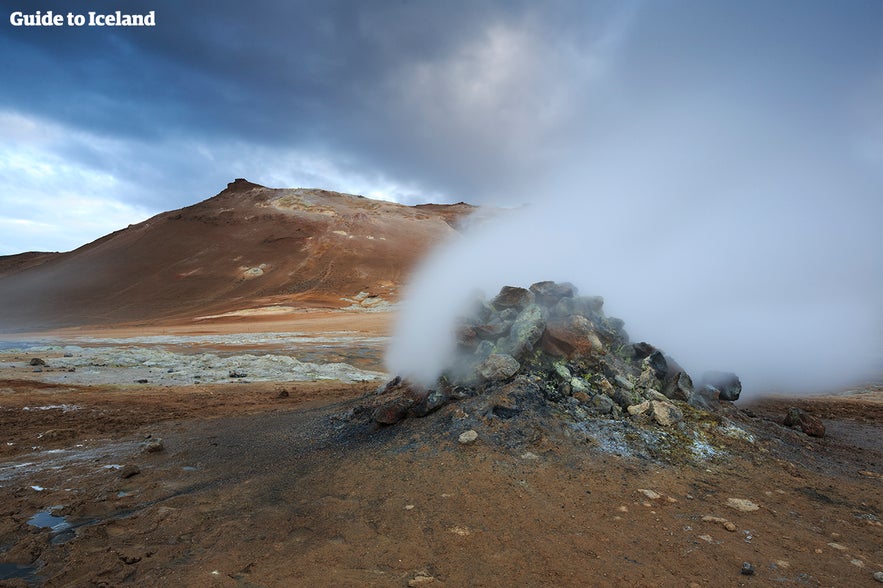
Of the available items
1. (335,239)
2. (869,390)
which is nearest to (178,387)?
(869,390)

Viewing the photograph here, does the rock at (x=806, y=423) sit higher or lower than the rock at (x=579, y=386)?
lower

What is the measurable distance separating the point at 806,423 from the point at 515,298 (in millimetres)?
4834

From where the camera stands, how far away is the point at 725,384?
28.7 ft

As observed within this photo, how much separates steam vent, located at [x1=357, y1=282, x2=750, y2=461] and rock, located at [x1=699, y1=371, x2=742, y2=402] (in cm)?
69

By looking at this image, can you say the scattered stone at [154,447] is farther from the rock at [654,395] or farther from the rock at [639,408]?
the rock at [654,395]

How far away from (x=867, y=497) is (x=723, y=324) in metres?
7.62

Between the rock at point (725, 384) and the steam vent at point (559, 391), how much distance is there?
2.28 feet

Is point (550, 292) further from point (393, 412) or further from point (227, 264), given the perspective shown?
point (227, 264)

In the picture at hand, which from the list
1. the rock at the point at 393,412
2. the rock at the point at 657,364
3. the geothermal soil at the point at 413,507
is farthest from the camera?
the rock at the point at 657,364

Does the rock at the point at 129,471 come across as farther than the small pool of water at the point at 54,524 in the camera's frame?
Yes

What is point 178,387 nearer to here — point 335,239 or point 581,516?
point 581,516

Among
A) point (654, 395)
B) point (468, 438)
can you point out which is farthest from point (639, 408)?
point (468, 438)

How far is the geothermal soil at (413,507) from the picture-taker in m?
3.33

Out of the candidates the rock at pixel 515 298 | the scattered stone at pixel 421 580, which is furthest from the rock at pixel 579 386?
the scattered stone at pixel 421 580
